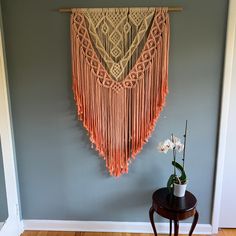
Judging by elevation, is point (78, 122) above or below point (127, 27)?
below

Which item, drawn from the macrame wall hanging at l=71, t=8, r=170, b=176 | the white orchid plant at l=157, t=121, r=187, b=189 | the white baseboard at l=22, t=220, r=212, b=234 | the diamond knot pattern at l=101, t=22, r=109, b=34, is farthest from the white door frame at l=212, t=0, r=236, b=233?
the diamond knot pattern at l=101, t=22, r=109, b=34

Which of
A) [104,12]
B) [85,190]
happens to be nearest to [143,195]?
[85,190]

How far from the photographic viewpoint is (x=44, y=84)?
2.11 meters

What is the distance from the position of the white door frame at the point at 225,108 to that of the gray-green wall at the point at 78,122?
46 mm

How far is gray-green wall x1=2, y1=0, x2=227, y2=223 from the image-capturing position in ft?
6.54

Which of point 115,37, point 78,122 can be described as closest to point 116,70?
point 115,37

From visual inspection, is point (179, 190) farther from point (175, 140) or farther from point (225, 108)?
point (225, 108)

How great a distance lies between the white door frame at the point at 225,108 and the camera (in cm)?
193

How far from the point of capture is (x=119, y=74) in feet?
6.68

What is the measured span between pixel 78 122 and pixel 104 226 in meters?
1.03

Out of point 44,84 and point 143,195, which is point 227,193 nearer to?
point 143,195

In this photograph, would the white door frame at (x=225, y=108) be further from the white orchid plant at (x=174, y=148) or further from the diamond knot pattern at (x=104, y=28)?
the diamond knot pattern at (x=104, y=28)

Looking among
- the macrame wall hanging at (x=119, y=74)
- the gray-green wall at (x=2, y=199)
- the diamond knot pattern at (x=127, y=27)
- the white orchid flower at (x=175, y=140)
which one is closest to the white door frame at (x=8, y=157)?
the gray-green wall at (x=2, y=199)

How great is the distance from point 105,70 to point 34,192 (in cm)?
131
